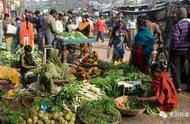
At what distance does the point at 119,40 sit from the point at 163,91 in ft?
13.7

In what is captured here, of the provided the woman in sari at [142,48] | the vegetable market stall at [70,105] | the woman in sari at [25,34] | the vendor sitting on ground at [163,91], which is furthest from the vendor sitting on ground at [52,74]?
the woman in sari at [25,34]

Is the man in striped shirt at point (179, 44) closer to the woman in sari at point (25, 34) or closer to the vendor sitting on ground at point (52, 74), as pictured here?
the vendor sitting on ground at point (52, 74)

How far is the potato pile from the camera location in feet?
19.2

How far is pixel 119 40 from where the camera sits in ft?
35.3

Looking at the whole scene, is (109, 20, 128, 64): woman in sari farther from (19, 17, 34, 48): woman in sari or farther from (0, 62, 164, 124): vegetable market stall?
(0, 62, 164, 124): vegetable market stall

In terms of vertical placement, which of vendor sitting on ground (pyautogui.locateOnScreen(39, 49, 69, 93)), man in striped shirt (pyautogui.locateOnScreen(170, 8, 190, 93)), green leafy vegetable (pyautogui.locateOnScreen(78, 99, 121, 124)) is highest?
man in striped shirt (pyautogui.locateOnScreen(170, 8, 190, 93))

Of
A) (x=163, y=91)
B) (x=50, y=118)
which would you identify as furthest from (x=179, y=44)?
(x=50, y=118)

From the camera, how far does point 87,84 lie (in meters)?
7.51

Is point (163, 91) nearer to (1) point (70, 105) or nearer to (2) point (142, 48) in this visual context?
(1) point (70, 105)

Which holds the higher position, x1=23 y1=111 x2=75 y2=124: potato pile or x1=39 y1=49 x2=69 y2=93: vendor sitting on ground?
x1=39 y1=49 x2=69 y2=93: vendor sitting on ground

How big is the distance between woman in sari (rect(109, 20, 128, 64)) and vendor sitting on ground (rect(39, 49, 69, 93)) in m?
2.87

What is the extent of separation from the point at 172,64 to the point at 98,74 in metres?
2.25

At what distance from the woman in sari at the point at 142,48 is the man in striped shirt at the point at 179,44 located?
3.18 feet

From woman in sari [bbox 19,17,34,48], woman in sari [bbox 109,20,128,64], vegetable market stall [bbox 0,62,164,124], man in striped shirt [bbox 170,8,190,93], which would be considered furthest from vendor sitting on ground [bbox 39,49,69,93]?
woman in sari [bbox 19,17,34,48]
